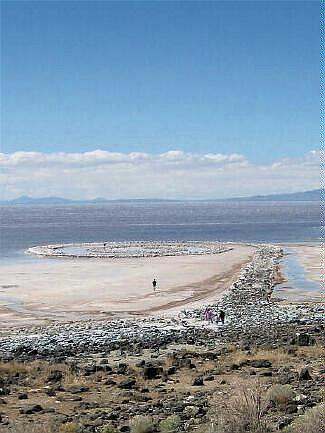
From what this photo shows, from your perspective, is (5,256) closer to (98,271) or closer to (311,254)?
(98,271)

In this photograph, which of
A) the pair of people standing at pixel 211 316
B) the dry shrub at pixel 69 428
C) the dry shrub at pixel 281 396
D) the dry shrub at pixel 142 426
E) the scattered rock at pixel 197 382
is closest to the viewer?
the dry shrub at pixel 142 426

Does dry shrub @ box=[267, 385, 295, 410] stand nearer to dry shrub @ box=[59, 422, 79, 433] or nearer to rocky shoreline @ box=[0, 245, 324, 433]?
rocky shoreline @ box=[0, 245, 324, 433]

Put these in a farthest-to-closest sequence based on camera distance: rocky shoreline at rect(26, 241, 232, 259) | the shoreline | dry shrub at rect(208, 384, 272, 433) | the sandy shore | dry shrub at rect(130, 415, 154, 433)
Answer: rocky shoreline at rect(26, 241, 232, 259) < the sandy shore < the shoreline < dry shrub at rect(130, 415, 154, 433) < dry shrub at rect(208, 384, 272, 433)

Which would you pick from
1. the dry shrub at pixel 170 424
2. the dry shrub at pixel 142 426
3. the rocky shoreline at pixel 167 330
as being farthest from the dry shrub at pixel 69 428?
the rocky shoreline at pixel 167 330

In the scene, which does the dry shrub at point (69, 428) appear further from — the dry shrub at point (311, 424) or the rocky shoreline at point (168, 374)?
the dry shrub at point (311, 424)

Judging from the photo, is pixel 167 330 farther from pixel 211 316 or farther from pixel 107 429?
pixel 107 429

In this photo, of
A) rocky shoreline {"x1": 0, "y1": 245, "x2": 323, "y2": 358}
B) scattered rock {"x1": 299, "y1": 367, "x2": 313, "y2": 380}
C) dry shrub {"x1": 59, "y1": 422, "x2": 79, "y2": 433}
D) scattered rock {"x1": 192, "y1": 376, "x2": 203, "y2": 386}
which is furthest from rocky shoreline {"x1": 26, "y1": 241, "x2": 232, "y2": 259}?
dry shrub {"x1": 59, "y1": 422, "x2": 79, "y2": 433}
